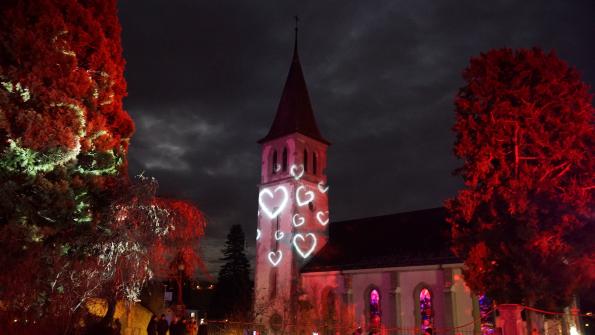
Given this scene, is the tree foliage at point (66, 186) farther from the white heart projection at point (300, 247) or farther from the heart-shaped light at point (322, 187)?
the heart-shaped light at point (322, 187)

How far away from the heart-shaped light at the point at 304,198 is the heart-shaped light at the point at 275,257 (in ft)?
12.4

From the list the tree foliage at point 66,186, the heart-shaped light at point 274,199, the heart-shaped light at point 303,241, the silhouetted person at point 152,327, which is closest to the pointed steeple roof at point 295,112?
the heart-shaped light at point 274,199

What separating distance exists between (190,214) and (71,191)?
3.43 meters

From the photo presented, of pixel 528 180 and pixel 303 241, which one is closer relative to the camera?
pixel 528 180

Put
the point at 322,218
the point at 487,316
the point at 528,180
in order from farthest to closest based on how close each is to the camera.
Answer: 1. the point at 322,218
2. the point at 487,316
3. the point at 528,180

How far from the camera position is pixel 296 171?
121ft

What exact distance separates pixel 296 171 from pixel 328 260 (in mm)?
6884

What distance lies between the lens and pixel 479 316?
25.8 meters

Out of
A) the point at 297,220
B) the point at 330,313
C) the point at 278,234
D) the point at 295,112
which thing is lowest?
the point at 330,313

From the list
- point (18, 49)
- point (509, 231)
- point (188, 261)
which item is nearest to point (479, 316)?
point (509, 231)

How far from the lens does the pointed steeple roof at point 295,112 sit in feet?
127

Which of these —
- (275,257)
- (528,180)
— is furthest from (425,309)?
(528,180)

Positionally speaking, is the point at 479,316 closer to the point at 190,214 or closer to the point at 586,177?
the point at 586,177

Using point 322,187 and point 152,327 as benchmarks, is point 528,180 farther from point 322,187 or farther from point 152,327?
point 322,187
